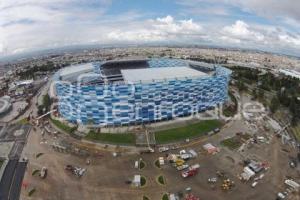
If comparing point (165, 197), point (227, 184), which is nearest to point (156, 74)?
point (227, 184)

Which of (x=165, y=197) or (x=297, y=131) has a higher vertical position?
(x=297, y=131)

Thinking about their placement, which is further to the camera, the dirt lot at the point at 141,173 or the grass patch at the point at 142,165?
the grass patch at the point at 142,165

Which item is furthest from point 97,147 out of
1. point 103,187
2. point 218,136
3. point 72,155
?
point 218,136

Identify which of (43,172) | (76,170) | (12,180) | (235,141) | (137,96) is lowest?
(12,180)

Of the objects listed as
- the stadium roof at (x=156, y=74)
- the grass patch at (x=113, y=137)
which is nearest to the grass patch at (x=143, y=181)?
the grass patch at (x=113, y=137)

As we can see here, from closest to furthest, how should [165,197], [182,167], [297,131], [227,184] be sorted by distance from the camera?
1. [165,197]
2. [227,184]
3. [182,167]
4. [297,131]

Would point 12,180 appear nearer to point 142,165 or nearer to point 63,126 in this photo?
point 63,126

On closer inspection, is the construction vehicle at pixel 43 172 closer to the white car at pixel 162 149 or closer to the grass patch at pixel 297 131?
the white car at pixel 162 149

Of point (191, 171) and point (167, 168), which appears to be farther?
point (167, 168)
